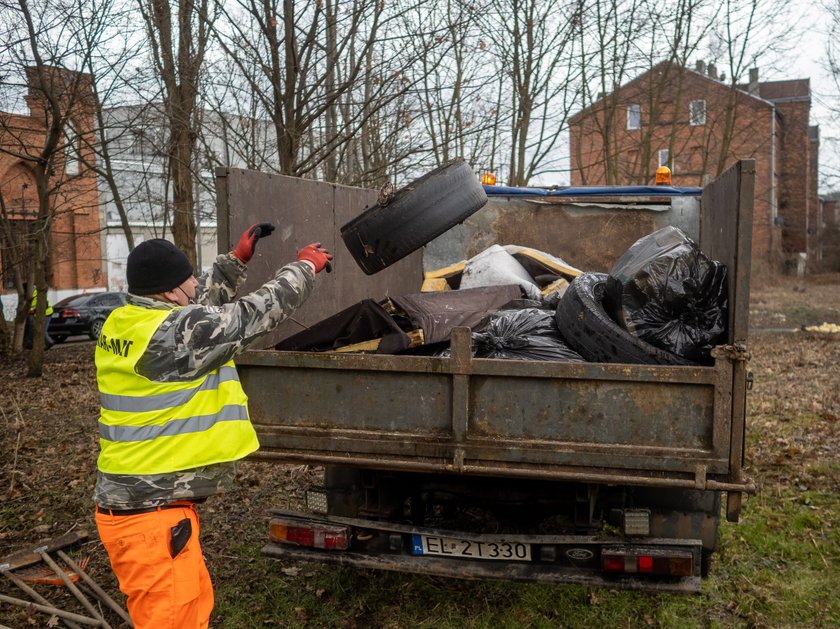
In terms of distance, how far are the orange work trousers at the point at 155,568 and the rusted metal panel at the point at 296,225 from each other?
4.28 feet

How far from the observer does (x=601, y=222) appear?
5531 mm

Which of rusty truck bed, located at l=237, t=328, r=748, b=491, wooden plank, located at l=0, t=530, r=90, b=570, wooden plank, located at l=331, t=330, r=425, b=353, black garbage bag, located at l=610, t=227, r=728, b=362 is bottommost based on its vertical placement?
wooden plank, located at l=0, t=530, r=90, b=570

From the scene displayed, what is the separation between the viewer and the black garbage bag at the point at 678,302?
296cm

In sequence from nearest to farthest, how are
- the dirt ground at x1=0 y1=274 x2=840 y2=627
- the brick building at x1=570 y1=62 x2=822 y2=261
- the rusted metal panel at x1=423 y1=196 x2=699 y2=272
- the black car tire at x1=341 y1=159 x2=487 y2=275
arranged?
the black car tire at x1=341 y1=159 x2=487 y2=275 → the dirt ground at x1=0 y1=274 x2=840 y2=627 → the rusted metal panel at x1=423 y1=196 x2=699 y2=272 → the brick building at x1=570 y1=62 x2=822 y2=261

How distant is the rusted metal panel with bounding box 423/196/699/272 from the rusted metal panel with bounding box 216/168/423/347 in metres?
0.82

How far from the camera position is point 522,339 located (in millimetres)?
3223

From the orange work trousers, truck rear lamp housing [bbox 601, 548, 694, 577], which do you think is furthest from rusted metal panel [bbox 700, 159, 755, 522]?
the orange work trousers

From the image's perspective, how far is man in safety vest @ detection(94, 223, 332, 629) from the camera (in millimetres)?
2418

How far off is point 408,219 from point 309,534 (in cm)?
151

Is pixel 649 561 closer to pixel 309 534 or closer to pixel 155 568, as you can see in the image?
pixel 309 534

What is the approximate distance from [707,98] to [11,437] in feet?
66.4

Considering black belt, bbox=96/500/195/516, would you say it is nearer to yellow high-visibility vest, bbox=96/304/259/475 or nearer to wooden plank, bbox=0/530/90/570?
yellow high-visibility vest, bbox=96/304/259/475

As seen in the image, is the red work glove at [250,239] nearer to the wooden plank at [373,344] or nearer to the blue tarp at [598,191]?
the wooden plank at [373,344]

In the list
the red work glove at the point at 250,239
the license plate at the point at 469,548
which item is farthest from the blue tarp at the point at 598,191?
Answer: the license plate at the point at 469,548
